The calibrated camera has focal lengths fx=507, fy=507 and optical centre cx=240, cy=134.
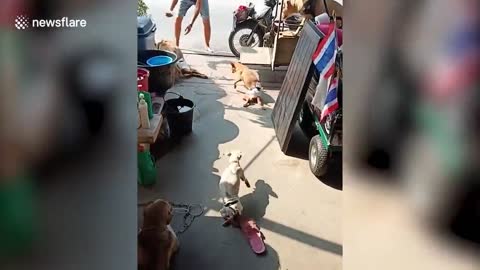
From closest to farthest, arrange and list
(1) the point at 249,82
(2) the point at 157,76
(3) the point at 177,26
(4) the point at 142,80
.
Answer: (4) the point at 142,80
(2) the point at 157,76
(1) the point at 249,82
(3) the point at 177,26

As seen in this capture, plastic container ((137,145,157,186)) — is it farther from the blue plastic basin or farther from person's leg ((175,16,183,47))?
person's leg ((175,16,183,47))

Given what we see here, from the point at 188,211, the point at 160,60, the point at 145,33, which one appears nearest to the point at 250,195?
the point at 188,211

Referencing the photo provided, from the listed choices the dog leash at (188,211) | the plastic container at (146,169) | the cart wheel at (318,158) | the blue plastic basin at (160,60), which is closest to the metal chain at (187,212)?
the dog leash at (188,211)

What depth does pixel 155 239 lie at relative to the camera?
204cm

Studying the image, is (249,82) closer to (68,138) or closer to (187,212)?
(187,212)

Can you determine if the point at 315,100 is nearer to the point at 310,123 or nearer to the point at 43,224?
the point at 310,123

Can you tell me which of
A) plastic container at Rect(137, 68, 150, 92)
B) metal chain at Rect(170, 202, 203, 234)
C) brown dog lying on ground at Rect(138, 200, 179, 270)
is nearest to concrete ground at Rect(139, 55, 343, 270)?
metal chain at Rect(170, 202, 203, 234)

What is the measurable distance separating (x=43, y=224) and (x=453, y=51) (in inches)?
34.5

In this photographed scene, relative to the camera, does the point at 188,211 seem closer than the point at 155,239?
No

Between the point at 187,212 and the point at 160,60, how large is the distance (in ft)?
3.58

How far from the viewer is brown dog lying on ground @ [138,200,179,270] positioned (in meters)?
2.01

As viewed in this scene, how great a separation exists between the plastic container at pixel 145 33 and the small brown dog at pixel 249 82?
951 mm

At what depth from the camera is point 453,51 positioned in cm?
96
